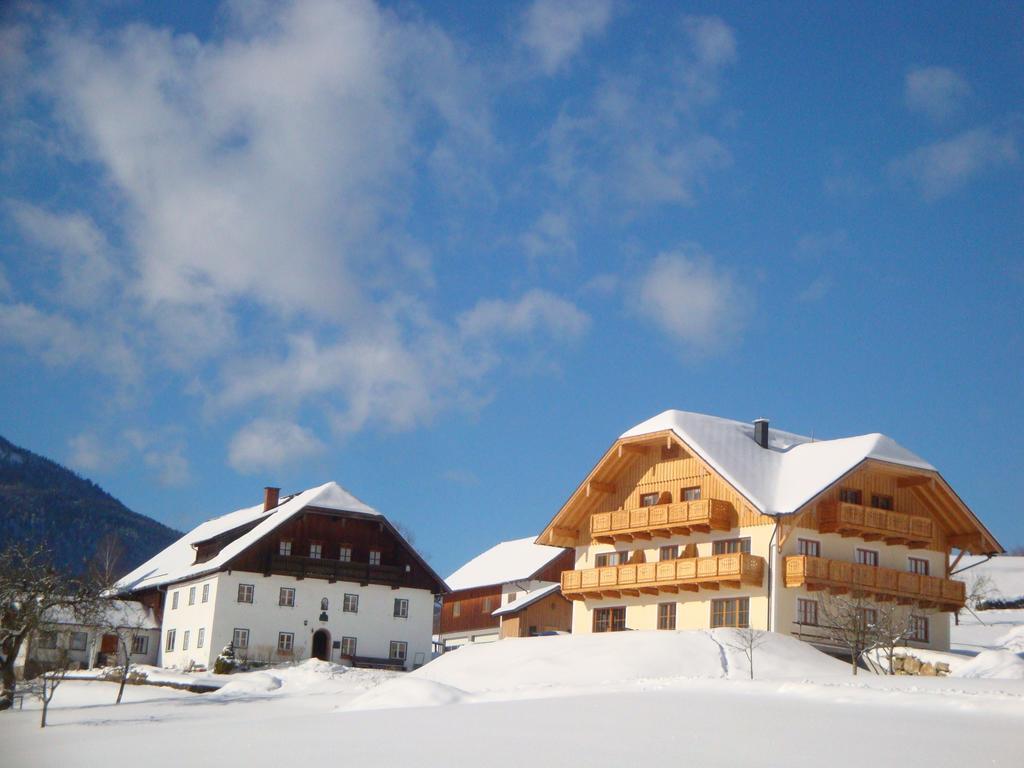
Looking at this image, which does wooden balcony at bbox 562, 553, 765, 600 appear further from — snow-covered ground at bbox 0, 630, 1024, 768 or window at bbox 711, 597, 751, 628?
snow-covered ground at bbox 0, 630, 1024, 768

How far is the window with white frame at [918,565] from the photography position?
46688 mm

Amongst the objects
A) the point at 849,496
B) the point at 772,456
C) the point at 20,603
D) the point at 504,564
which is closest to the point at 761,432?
the point at 772,456

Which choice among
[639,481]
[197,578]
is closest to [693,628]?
[639,481]

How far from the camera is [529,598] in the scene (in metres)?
64.4

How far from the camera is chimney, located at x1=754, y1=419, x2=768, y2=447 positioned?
162ft

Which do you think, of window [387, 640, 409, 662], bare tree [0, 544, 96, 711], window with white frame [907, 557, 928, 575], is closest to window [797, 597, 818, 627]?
window with white frame [907, 557, 928, 575]

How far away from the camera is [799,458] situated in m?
47.4

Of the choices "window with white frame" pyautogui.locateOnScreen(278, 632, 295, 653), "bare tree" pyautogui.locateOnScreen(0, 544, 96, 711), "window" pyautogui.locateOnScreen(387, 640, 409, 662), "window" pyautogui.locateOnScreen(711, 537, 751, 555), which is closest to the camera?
"bare tree" pyautogui.locateOnScreen(0, 544, 96, 711)

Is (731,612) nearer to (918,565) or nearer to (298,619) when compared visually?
(918,565)

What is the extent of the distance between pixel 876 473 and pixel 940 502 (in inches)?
123

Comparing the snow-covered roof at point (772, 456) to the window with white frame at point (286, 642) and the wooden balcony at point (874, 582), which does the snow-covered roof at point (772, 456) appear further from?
the window with white frame at point (286, 642)

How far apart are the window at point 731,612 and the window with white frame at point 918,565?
24.7 feet

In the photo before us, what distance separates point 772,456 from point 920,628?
8.42 meters

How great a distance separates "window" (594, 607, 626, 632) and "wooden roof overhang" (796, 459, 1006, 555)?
A: 1141 centimetres
